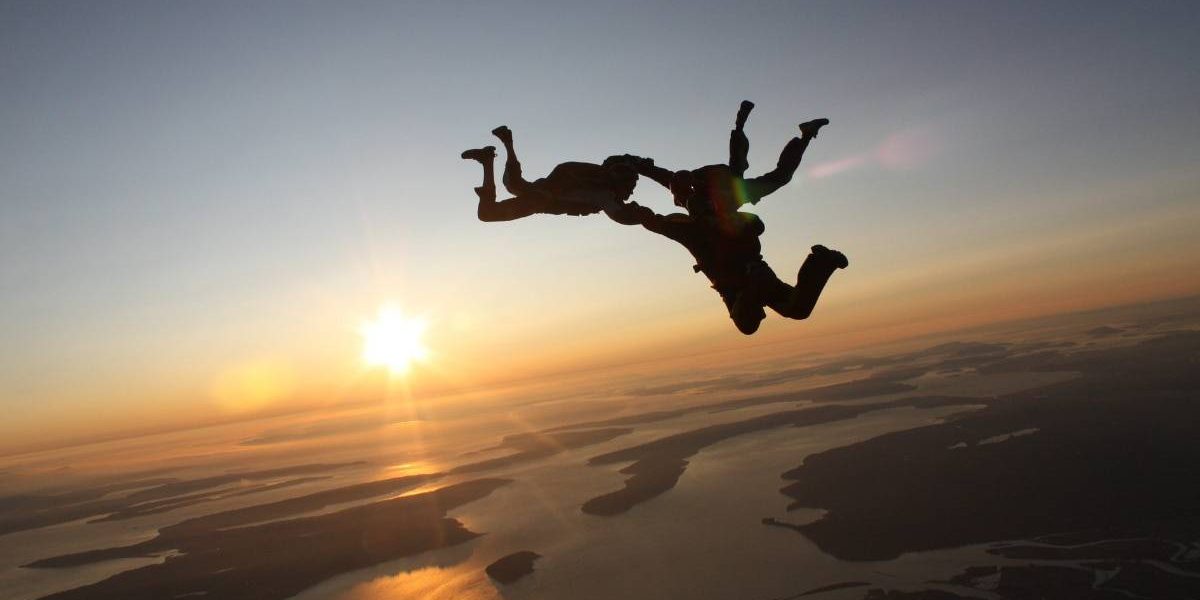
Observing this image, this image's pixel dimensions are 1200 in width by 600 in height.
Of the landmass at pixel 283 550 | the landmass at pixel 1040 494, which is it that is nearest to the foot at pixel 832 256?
the landmass at pixel 1040 494

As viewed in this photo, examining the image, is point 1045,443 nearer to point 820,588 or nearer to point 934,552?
point 934,552

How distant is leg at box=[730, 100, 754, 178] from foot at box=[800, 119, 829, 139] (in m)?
0.61

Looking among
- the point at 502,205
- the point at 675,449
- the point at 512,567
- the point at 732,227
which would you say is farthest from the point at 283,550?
the point at 732,227

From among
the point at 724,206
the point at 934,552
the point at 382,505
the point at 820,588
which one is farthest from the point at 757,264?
the point at 382,505

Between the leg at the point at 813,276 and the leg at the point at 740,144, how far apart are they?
728 millimetres

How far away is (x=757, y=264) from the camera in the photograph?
12.5 ft

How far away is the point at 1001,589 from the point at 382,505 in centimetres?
6847

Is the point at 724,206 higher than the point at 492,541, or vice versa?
the point at 724,206

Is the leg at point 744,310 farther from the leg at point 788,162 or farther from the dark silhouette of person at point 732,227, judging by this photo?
the leg at point 788,162

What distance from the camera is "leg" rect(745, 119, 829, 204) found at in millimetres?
3965

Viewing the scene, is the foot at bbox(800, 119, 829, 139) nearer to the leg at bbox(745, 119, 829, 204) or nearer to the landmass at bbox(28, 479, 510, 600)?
the leg at bbox(745, 119, 829, 204)

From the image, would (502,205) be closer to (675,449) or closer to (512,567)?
(512,567)

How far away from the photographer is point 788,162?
4109mm

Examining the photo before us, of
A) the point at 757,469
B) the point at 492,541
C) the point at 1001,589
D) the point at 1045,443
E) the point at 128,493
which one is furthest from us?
the point at 128,493
